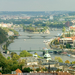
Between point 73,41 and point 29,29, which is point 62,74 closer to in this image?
point 73,41

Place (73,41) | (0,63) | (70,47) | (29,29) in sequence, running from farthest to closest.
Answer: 1. (29,29)
2. (73,41)
3. (70,47)
4. (0,63)

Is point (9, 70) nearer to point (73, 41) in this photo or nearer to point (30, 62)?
point (30, 62)

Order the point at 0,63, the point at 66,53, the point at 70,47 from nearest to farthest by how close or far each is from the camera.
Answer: the point at 0,63, the point at 66,53, the point at 70,47

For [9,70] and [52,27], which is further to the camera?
[52,27]

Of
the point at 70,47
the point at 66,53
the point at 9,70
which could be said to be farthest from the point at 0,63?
the point at 70,47

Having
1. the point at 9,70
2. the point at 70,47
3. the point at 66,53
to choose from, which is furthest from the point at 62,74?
the point at 70,47

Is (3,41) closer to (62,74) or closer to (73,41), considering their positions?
(73,41)

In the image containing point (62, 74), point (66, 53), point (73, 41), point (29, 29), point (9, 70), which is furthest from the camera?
point (29, 29)

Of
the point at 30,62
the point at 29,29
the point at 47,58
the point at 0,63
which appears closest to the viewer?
the point at 0,63

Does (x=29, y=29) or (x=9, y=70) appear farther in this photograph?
(x=29, y=29)
